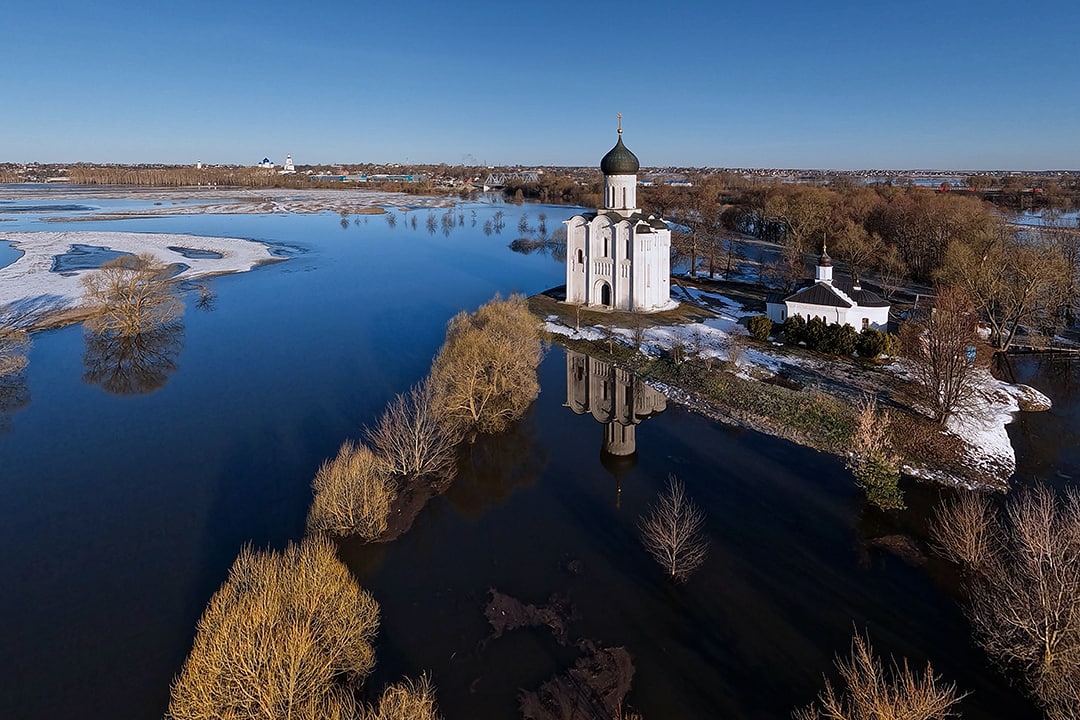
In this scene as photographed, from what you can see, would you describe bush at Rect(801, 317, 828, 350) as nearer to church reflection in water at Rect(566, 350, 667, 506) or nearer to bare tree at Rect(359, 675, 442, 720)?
church reflection in water at Rect(566, 350, 667, 506)

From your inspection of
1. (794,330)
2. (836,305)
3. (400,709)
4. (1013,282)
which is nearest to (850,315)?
(836,305)

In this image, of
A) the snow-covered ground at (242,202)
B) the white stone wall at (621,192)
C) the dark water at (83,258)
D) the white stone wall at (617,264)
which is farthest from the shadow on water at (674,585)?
the snow-covered ground at (242,202)

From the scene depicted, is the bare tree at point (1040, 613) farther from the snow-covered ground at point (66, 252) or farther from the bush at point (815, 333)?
the snow-covered ground at point (66, 252)

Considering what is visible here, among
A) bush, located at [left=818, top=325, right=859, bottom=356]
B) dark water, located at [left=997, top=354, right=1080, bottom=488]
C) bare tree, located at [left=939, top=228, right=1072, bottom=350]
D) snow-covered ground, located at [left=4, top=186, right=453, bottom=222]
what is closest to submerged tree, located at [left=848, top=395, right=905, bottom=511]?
dark water, located at [left=997, top=354, right=1080, bottom=488]

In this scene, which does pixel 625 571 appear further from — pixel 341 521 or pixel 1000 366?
pixel 1000 366

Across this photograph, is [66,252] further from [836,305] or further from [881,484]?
[881,484]

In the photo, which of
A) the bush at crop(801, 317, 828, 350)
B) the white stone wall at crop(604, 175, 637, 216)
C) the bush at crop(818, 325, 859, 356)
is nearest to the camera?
the bush at crop(818, 325, 859, 356)
